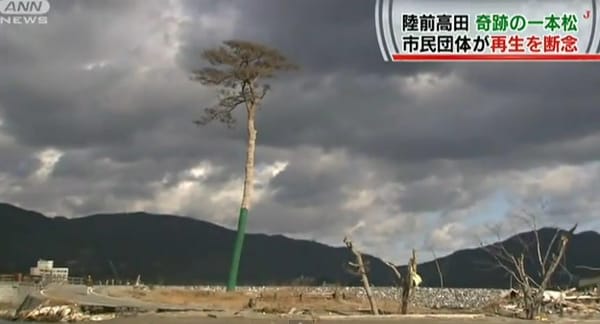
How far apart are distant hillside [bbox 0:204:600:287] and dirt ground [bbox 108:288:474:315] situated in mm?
55584

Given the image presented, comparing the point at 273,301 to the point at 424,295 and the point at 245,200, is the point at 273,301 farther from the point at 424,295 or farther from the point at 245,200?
the point at 424,295

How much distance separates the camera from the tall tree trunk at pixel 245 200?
4422 cm

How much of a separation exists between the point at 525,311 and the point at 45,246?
13952 centimetres

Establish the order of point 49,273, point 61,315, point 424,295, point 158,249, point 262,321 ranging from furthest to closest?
1. point 158,249
2. point 49,273
3. point 424,295
4. point 61,315
5. point 262,321

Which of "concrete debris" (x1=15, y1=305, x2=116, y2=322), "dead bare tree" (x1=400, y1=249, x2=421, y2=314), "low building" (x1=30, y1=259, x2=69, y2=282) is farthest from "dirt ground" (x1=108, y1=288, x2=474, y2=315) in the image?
"low building" (x1=30, y1=259, x2=69, y2=282)

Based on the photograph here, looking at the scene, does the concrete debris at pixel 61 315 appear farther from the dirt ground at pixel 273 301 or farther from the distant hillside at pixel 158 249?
the distant hillside at pixel 158 249

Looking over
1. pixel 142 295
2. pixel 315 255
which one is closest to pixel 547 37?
pixel 142 295

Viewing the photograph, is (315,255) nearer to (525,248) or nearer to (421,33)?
(525,248)

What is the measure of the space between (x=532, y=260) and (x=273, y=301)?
1060 centimetres

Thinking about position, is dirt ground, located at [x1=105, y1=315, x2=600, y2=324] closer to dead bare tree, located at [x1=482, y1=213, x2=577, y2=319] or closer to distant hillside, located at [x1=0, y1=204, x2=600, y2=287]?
dead bare tree, located at [x1=482, y1=213, x2=577, y2=319]

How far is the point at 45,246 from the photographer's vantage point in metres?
163

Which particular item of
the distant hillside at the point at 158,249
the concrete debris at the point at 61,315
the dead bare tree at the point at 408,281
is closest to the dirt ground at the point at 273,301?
the dead bare tree at the point at 408,281

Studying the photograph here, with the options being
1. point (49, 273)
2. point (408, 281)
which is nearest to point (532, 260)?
point (408, 281)

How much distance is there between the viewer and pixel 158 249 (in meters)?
170
